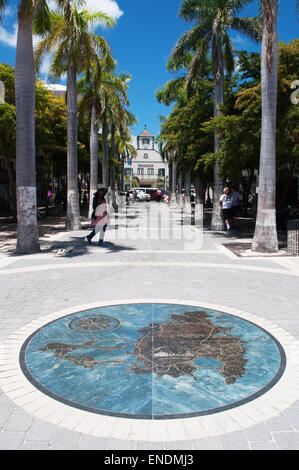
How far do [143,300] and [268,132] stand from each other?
6.98 meters

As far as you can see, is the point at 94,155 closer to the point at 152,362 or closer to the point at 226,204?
the point at 226,204

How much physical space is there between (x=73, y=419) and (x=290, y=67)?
13.7m

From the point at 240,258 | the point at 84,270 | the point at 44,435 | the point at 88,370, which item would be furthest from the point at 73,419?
the point at 240,258

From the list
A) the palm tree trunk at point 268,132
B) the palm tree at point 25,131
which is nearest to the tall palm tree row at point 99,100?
the palm tree at point 25,131

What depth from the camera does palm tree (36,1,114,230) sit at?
14.7 meters

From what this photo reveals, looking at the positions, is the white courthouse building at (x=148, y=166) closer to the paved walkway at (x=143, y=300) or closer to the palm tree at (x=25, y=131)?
the paved walkway at (x=143, y=300)

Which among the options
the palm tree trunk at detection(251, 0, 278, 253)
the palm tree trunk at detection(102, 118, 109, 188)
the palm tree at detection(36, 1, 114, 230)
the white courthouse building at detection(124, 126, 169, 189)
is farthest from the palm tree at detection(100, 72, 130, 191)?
the white courthouse building at detection(124, 126, 169, 189)

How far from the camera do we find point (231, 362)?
12.8ft

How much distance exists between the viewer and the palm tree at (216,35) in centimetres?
1585

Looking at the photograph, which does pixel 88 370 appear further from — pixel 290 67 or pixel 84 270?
pixel 290 67

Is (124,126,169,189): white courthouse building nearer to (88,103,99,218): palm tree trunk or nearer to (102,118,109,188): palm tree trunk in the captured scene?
(102,118,109,188): palm tree trunk

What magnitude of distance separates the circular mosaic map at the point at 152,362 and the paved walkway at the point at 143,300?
127 millimetres

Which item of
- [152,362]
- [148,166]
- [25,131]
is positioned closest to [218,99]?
[25,131]

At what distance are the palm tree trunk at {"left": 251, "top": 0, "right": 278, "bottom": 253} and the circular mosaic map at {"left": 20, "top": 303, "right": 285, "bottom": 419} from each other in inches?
245
